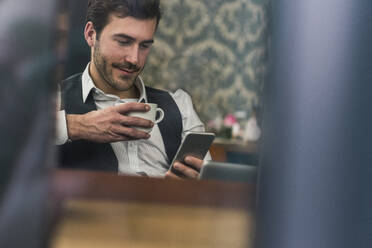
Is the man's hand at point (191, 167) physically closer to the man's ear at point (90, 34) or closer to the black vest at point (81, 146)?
the black vest at point (81, 146)

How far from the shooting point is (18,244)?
1.79 feet

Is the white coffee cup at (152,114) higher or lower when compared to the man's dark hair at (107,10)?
lower

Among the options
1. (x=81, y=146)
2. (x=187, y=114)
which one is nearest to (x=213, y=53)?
(x=187, y=114)

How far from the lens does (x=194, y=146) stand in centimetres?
63

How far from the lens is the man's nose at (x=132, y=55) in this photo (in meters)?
0.61

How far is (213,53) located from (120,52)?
137 millimetres

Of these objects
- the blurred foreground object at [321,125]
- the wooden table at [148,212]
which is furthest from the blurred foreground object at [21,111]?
the blurred foreground object at [321,125]

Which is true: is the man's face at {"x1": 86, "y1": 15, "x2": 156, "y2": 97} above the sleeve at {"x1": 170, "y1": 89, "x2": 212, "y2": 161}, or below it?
above

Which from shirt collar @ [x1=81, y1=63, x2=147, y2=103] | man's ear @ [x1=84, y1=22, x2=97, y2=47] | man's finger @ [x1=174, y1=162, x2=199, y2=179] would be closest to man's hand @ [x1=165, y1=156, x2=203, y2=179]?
man's finger @ [x1=174, y1=162, x2=199, y2=179]

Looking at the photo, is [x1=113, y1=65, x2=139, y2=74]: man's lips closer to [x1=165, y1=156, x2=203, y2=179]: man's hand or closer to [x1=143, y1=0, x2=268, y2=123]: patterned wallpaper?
[x1=143, y1=0, x2=268, y2=123]: patterned wallpaper

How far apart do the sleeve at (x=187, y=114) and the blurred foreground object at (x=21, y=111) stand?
0.19m

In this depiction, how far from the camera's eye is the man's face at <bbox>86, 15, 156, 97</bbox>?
601 mm

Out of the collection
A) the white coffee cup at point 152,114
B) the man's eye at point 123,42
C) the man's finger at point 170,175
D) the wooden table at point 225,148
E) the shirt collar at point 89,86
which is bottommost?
the man's finger at point 170,175

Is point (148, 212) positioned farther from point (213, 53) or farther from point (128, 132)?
point (213, 53)
